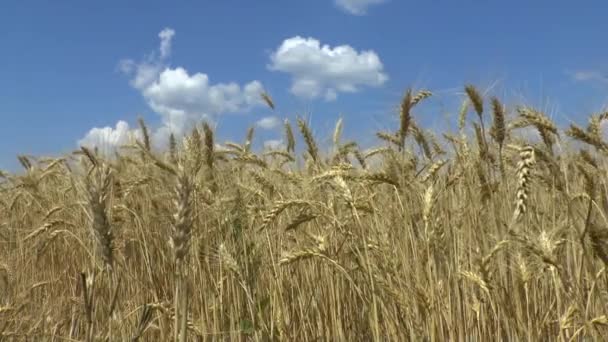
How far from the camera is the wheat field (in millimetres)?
2092

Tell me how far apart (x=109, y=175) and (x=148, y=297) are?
2.08 metres

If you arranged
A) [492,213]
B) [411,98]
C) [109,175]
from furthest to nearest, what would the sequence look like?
1. [411,98]
2. [492,213]
3. [109,175]

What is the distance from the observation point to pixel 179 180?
1.60 m

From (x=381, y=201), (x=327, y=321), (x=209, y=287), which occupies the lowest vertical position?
(x=327, y=321)

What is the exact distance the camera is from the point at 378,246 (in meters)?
2.41

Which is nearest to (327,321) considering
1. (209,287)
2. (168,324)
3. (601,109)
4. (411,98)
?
(209,287)

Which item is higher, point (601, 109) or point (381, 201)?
point (601, 109)

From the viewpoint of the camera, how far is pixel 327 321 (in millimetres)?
2812

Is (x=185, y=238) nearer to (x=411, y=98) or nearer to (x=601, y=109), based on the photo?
(x=411, y=98)

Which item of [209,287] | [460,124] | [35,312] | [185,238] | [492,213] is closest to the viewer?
[185,238]

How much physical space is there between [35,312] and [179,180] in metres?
2.68

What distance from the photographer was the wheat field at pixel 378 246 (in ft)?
6.86

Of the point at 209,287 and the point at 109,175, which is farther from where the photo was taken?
the point at 209,287

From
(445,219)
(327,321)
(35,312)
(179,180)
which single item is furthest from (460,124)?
(35,312)
